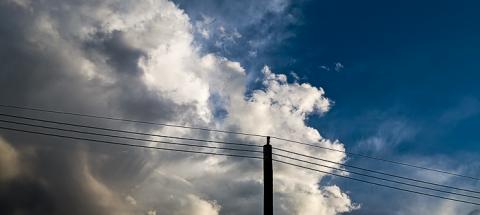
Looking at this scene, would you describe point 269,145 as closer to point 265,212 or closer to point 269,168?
point 269,168

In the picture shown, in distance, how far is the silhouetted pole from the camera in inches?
928

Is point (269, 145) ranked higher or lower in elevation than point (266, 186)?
higher

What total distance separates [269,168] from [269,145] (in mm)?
1453

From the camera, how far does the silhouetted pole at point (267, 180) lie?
23562 mm

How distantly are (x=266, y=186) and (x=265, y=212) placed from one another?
1.38 metres

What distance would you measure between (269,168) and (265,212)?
2.44 m

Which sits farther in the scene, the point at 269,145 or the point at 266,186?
the point at 269,145

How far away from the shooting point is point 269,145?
2589 centimetres

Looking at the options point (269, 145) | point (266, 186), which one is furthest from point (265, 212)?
point (269, 145)

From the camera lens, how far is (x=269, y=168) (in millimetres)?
24938

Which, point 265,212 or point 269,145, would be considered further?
point 269,145

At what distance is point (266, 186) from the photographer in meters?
24.3

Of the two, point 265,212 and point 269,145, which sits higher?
point 269,145

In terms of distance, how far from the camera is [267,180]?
24.5 m
